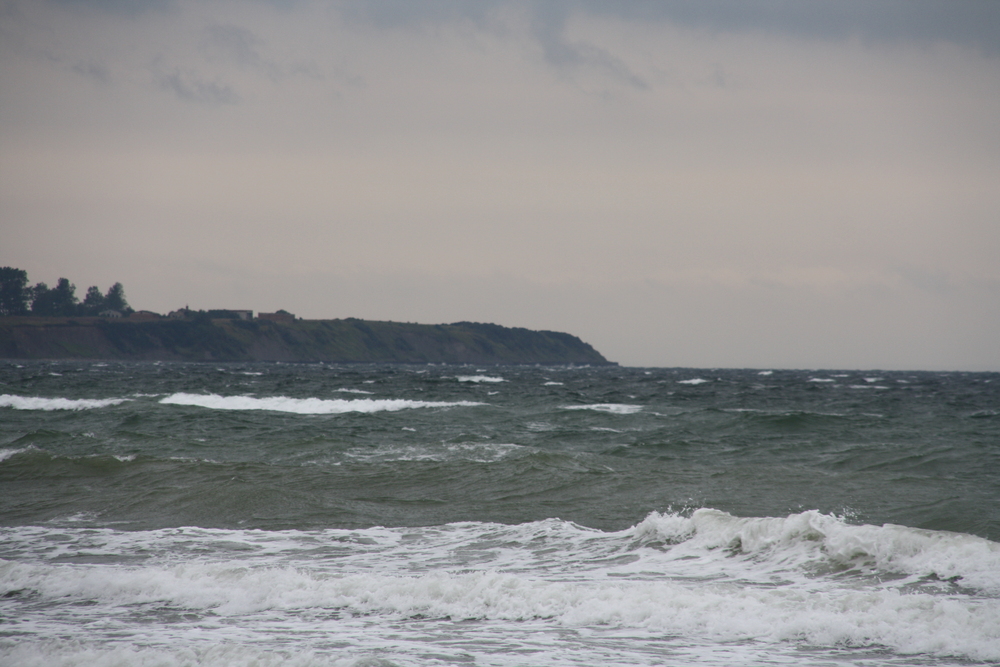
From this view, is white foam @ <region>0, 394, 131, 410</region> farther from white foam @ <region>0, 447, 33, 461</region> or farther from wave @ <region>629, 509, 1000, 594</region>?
wave @ <region>629, 509, 1000, 594</region>

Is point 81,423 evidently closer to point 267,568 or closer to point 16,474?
point 16,474

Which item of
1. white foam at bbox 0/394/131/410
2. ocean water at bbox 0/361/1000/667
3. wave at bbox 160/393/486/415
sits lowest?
white foam at bbox 0/394/131/410

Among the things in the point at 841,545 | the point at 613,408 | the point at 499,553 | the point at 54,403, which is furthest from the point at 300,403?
the point at 841,545

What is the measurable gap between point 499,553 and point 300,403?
30.2 m

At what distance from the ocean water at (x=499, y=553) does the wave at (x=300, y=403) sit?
14718 millimetres

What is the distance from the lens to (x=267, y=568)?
8.12 meters

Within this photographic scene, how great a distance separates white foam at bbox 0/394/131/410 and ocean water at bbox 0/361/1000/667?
13696 millimetres

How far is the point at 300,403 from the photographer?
37938 mm

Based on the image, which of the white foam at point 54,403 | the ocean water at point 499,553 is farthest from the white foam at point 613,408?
the white foam at point 54,403

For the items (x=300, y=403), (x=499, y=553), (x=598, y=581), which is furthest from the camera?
(x=300, y=403)

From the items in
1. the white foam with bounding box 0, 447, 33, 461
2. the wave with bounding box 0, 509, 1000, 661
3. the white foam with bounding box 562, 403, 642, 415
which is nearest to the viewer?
the wave with bounding box 0, 509, 1000, 661

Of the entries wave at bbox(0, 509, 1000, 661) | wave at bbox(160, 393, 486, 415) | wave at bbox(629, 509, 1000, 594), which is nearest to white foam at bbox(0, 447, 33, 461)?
wave at bbox(0, 509, 1000, 661)

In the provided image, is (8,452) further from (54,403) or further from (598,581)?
(54,403)

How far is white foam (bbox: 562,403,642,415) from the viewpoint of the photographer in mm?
32431
